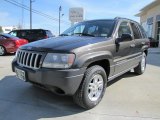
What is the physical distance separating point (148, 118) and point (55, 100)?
1849mm

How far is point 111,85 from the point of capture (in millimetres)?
6164

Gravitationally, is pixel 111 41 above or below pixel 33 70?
above

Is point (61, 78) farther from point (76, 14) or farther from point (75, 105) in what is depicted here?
point (76, 14)

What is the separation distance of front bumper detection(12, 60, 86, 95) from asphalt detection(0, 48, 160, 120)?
530 mm

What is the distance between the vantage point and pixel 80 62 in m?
4.05

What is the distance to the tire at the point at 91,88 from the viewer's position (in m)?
4.21

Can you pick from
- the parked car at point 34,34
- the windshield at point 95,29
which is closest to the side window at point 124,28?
the windshield at point 95,29

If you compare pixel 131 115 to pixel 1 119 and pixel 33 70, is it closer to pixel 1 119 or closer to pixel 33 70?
pixel 33 70

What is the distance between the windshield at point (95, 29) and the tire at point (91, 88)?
101cm

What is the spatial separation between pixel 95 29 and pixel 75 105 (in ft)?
6.07

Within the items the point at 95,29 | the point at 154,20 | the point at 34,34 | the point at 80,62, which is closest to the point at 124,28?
the point at 95,29

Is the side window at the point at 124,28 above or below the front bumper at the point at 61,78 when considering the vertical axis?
above

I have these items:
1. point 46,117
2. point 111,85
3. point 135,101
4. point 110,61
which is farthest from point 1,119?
point 111,85

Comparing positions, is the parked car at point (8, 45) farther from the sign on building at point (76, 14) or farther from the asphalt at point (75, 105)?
the sign on building at point (76, 14)
